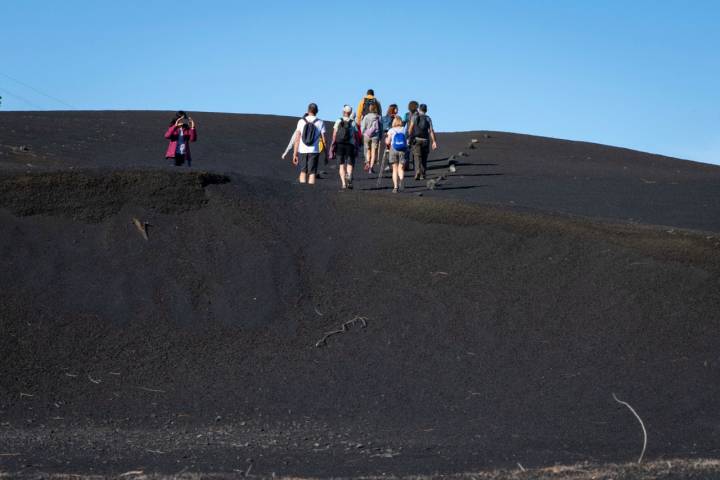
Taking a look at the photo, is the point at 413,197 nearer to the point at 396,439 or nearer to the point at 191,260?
the point at 191,260

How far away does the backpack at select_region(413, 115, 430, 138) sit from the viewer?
27.0m

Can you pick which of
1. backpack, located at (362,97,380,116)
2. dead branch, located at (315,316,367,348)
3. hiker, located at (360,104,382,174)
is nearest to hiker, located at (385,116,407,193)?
hiker, located at (360,104,382,174)

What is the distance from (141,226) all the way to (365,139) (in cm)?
1342

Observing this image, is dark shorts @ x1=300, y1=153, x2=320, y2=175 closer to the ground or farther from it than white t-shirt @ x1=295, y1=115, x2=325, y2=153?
closer to the ground

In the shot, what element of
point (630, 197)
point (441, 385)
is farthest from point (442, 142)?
point (441, 385)

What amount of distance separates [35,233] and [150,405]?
14.3 ft

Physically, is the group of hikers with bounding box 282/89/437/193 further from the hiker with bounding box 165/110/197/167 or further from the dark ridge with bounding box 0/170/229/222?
the dark ridge with bounding box 0/170/229/222

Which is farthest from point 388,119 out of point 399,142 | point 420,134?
point 399,142

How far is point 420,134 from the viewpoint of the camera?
89.7ft

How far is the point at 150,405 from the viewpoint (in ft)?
39.1

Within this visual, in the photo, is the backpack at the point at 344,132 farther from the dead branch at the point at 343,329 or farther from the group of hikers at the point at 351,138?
the dead branch at the point at 343,329

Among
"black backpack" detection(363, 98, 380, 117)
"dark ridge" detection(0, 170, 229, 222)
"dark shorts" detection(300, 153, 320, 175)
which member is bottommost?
"dark ridge" detection(0, 170, 229, 222)

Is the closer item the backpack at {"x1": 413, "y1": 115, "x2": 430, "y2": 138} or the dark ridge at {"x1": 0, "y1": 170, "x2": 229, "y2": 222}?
the dark ridge at {"x1": 0, "y1": 170, "x2": 229, "y2": 222}

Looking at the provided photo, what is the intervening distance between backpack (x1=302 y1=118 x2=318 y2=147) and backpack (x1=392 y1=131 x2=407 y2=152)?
4023 mm
